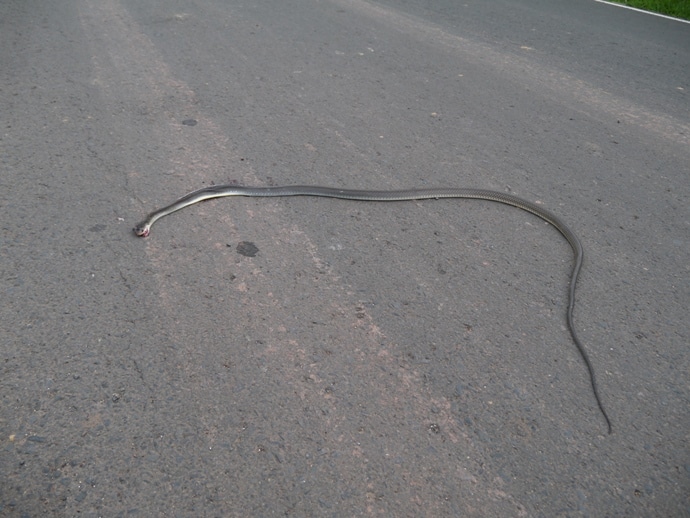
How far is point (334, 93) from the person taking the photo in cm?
654

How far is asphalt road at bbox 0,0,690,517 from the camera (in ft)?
8.73

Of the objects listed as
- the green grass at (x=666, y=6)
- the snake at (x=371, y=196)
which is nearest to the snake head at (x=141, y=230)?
the snake at (x=371, y=196)

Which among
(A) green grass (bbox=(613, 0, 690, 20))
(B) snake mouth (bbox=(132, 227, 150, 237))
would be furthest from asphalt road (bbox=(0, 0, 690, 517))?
(A) green grass (bbox=(613, 0, 690, 20))

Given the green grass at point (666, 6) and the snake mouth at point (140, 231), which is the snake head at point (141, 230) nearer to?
the snake mouth at point (140, 231)

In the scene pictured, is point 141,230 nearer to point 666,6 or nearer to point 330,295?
point 330,295

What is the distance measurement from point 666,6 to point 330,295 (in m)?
10.8

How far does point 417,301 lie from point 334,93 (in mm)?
3449

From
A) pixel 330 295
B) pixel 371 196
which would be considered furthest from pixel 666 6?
pixel 330 295

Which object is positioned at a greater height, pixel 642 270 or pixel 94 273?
pixel 642 270

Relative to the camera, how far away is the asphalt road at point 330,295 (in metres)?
2.66

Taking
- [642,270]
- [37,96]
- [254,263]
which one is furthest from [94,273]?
[642,270]

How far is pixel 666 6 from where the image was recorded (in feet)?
37.8

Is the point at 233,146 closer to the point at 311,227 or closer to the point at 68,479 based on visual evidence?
the point at 311,227

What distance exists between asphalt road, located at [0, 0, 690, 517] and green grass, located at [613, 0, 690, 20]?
521 centimetres
